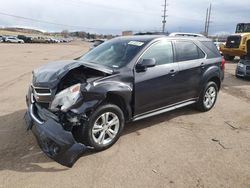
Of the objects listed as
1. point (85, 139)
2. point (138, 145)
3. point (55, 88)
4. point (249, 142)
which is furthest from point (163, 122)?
point (55, 88)

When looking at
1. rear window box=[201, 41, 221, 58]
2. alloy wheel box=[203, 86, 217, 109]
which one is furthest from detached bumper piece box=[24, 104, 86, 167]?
rear window box=[201, 41, 221, 58]

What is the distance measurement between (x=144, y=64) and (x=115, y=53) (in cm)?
77

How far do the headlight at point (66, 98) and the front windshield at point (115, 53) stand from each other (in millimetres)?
1041

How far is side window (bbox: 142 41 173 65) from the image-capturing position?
192 inches

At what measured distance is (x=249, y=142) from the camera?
468cm

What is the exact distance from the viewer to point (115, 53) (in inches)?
199

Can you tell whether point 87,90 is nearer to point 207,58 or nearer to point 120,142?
point 120,142

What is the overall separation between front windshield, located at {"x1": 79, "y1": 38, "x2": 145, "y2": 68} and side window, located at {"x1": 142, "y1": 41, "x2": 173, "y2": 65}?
19 cm

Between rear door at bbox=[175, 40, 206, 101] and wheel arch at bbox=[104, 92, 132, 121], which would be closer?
wheel arch at bbox=[104, 92, 132, 121]

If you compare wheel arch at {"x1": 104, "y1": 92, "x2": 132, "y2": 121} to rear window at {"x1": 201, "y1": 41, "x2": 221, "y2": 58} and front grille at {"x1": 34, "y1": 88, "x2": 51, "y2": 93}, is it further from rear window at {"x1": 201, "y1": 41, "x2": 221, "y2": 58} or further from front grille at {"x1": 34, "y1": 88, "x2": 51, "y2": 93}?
rear window at {"x1": 201, "y1": 41, "x2": 221, "y2": 58}

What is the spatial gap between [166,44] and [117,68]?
4.37 ft

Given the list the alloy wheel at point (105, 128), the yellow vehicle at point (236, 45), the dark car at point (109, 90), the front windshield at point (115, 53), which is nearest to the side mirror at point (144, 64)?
the dark car at point (109, 90)

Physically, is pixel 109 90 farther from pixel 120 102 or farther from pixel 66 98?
pixel 66 98

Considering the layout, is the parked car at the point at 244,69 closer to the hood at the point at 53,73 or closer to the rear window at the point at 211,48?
the rear window at the point at 211,48
